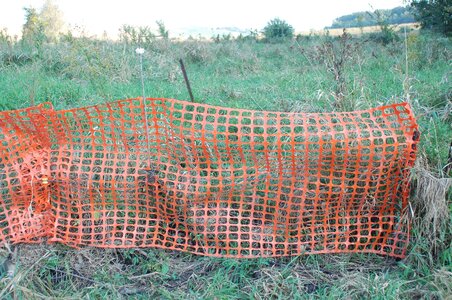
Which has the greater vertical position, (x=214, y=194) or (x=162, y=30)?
(x=162, y=30)

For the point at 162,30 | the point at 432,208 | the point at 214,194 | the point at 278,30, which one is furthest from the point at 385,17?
the point at 278,30

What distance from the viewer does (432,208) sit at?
307 centimetres

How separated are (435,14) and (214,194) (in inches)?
325

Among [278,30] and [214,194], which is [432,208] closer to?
[214,194]

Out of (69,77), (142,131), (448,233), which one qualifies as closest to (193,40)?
(69,77)

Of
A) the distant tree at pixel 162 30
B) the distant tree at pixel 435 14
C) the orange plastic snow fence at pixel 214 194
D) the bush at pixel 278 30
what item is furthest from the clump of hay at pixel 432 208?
the bush at pixel 278 30

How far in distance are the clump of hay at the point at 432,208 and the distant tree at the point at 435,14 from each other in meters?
7.06

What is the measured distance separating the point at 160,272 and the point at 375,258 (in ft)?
5.12

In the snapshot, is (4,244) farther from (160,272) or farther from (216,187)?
(216,187)

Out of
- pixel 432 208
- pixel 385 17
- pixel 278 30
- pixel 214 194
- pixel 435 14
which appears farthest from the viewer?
pixel 278 30

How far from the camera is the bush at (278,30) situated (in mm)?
13641

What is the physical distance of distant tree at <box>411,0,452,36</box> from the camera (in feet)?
30.4

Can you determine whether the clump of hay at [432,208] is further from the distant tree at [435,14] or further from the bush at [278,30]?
the bush at [278,30]

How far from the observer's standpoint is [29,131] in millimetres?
3643
